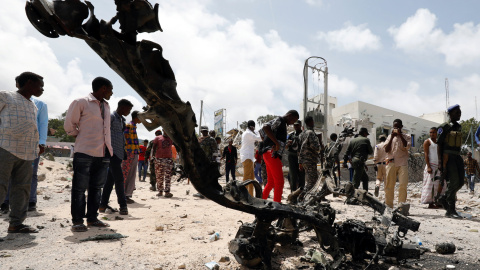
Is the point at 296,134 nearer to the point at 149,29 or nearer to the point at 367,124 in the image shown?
the point at 149,29

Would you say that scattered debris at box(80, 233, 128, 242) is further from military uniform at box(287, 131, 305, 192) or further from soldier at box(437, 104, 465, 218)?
soldier at box(437, 104, 465, 218)

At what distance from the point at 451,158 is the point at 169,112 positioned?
552 centimetres

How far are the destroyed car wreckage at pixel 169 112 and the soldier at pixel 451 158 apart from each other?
343 centimetres

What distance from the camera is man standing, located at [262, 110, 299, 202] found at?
14.6ft

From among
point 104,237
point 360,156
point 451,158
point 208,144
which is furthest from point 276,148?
point 451,158

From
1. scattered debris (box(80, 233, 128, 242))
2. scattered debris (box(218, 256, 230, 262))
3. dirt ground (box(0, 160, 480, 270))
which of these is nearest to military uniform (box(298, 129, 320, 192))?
dirt ground (box(0, 160, 480, 270))

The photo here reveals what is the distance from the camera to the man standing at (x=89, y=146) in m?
3.33

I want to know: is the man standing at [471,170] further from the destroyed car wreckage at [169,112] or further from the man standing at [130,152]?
the man standing at [130,152]

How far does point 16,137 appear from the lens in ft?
10.6

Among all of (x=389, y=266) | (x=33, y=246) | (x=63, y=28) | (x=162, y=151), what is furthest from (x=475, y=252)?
(x=162, y=151)

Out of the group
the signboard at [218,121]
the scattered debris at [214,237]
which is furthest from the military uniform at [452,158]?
the signboard at [218,121]

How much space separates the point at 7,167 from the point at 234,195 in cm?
276

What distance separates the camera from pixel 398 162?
569 cm

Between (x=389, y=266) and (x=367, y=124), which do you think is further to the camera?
(x=367, y=124)
